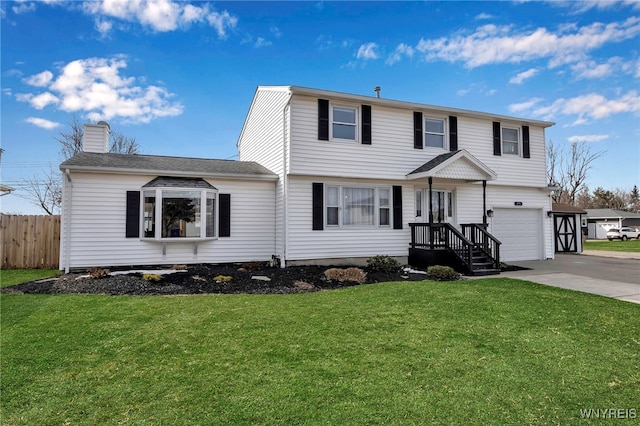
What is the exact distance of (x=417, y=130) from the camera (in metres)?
12.7

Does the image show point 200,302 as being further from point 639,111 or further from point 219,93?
point 639,111

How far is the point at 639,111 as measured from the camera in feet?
55.2

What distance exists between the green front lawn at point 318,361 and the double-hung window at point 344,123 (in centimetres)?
679

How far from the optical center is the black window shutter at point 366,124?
1194 centimetres

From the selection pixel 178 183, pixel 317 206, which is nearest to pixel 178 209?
pixel 178 183

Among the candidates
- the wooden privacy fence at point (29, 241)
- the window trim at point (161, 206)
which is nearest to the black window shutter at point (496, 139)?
the window trim at point (161, 206)

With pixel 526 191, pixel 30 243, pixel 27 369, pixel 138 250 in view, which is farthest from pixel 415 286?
pixel 30 243

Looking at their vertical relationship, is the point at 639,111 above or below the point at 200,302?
above

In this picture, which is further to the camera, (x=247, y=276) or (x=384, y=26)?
(x=384, y=26)

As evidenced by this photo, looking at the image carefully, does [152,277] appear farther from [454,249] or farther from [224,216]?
[454,249]

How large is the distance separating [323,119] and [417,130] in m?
3.59

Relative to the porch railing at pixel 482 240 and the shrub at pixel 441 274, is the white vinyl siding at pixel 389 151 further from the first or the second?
the shrub at pixel 441 274

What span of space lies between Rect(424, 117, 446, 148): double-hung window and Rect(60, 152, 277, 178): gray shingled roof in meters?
5.74

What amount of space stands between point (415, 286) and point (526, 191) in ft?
31.4
